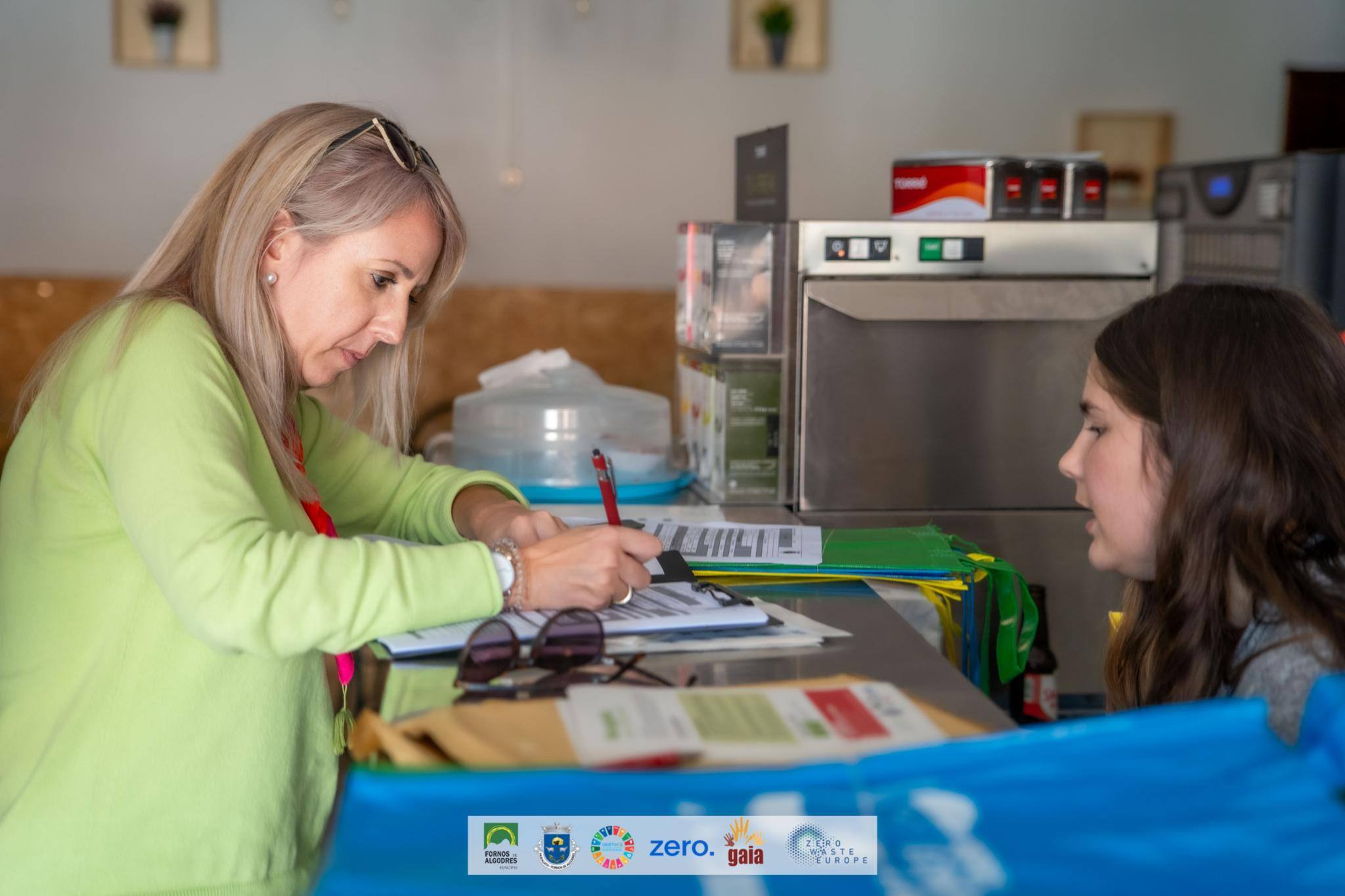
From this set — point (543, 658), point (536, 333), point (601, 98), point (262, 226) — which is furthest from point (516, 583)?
point (601, 98)

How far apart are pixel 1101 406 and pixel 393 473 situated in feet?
2.64

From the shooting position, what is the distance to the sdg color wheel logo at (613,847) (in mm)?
750

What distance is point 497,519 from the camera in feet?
4.62

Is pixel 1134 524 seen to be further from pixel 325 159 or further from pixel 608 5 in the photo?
pixel 608 5

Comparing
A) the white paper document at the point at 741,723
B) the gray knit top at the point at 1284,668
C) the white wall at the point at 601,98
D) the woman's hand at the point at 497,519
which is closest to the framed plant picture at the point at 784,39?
the white wall at the point at 601,98

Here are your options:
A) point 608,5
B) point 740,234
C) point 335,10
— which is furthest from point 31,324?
point 740,234

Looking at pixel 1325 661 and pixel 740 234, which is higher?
pixel 740 234

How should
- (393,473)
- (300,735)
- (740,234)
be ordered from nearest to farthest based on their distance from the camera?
(300,735)
(393,473)
(740,234)

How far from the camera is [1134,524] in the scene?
1230mm

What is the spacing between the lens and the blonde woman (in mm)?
995

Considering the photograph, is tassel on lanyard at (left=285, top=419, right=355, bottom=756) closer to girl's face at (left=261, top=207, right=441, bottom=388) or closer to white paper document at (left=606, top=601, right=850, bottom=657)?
girl's face at (left=261, top=207, right=441, bottom=388)

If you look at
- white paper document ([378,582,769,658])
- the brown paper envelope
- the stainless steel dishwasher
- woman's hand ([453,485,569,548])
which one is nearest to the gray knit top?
the brown paper envelope

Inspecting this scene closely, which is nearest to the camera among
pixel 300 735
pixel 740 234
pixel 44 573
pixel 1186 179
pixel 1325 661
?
pixel 1325 661

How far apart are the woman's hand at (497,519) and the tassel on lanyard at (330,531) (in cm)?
16
